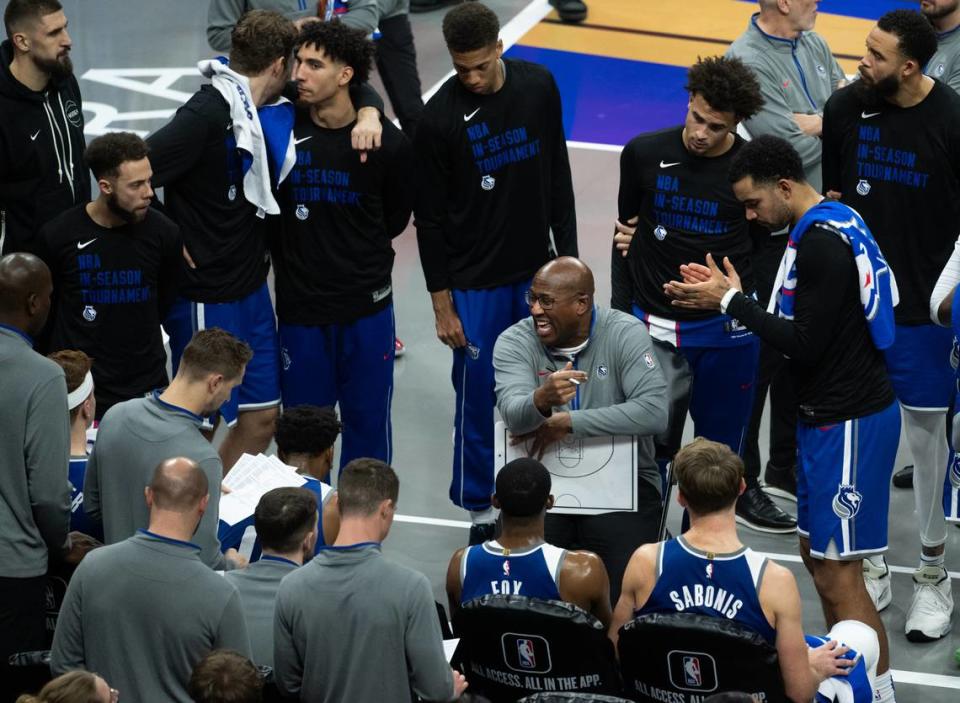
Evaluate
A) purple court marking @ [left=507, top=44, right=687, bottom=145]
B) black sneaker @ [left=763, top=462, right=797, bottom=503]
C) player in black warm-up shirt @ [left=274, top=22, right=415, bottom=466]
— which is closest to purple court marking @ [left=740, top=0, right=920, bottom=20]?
purple court marking @ [left=507, top=44, right=687, bottom=145]

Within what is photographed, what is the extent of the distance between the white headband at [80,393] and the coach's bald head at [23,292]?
34 centimetres

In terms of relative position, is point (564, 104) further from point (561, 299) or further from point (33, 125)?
point (561, 299)

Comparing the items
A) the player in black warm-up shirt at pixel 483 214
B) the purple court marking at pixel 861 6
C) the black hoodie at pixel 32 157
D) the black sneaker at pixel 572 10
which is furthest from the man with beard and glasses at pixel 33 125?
the purple court marking at pixel 861 6

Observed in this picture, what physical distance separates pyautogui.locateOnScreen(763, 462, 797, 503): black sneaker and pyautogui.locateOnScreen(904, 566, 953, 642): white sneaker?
1.18m

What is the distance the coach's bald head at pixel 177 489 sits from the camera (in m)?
4.62

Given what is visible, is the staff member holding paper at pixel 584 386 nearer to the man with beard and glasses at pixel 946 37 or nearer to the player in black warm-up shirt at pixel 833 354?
the player in black warm-up shirt at pixel 833 354

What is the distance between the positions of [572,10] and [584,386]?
10068 millimetres

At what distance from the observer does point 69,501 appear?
5.29 meters

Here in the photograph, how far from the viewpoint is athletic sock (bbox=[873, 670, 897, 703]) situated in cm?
577

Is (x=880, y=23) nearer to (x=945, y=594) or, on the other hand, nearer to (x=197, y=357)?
(x=945, y=594)

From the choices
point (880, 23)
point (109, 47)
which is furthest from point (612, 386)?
point (109, 47)

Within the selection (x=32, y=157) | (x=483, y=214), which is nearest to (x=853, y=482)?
(x=483, y=214)

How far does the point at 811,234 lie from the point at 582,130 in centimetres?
739

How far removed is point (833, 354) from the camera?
5863mm
